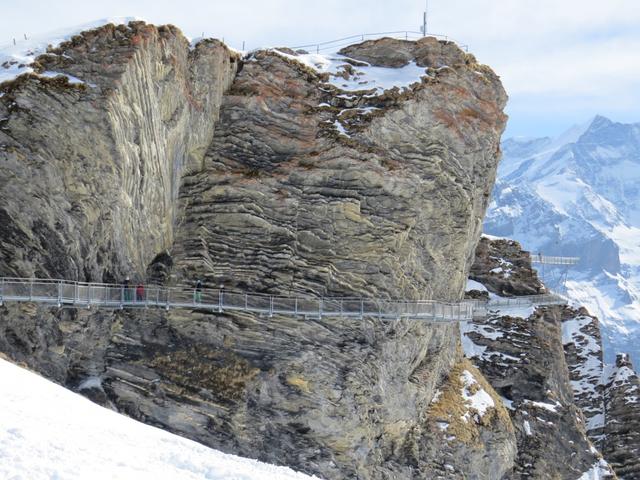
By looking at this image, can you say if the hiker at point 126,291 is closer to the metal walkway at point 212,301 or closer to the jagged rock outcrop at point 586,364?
the metal walkway at point 212,301

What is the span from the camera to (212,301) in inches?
1754

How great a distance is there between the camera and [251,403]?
148 ft

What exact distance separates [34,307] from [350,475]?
18978 millimetres

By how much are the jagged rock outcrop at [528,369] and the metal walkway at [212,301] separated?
16.6 meters

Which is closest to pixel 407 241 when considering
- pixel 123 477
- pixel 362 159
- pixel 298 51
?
pixel 362 159

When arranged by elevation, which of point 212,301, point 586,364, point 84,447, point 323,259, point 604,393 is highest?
point 323,259

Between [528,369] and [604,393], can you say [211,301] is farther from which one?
[604,393]

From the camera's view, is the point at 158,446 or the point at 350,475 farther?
the point at 350,475

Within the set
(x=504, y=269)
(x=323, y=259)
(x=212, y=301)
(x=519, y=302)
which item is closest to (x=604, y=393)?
(x=504, y=269)

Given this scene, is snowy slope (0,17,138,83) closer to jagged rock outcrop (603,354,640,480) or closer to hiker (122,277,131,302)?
hiker (122,277,131,302)

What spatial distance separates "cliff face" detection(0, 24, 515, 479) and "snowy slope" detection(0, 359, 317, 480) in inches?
472

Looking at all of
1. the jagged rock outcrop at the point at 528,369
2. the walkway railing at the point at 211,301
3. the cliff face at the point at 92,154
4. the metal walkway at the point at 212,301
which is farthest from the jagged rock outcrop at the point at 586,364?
the cliff face at the point at 92,154

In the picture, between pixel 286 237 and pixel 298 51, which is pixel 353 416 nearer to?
pixel 286 237

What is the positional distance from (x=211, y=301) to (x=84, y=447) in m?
22.5
